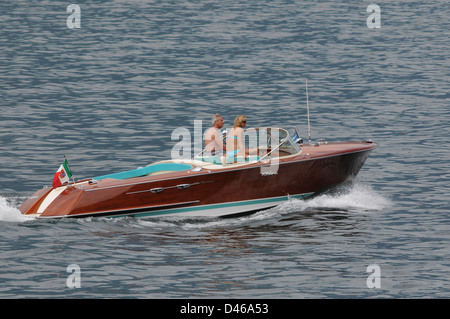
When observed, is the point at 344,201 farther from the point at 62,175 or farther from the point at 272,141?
the point at 62,175

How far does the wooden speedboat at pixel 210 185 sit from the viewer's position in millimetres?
19859

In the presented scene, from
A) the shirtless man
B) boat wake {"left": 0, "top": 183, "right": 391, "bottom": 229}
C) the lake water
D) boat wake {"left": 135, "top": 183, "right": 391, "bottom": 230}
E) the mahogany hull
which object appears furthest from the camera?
the shirtless man

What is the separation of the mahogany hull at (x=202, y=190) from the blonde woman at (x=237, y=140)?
55cm

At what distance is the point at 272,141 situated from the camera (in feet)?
71.0

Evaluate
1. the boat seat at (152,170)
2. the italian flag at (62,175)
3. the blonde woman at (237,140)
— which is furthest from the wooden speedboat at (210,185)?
the blonde woman at (237,140)

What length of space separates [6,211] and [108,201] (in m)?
2.70

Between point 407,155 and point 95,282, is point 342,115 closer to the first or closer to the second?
point 407,155

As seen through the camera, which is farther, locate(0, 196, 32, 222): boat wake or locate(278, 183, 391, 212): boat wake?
locate(278, 183, 391, 212): boat wake

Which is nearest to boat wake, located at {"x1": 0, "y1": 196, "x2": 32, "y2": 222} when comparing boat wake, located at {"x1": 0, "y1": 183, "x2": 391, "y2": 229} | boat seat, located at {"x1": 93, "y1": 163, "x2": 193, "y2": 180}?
boat wake, located at {"x1": 0, "y1": 183, "x2": 391, "y2": 229}

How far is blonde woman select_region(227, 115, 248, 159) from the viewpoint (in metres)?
21.0

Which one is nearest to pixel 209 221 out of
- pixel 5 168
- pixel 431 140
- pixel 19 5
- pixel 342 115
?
pixel 5 168

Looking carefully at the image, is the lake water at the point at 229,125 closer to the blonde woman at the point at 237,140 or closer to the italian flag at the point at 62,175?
the italian flag at the point at 62,175

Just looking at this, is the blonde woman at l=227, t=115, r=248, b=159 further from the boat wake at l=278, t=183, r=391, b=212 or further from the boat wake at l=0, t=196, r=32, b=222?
the boat wake at l=0, t=196, r=32, b=222

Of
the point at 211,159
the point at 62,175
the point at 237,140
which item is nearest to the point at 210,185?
the point at 211,159
